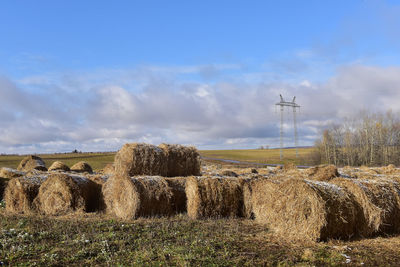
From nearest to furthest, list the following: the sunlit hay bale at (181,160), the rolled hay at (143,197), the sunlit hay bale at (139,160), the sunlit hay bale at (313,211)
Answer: the sunlit hay bale at (313,211)
the rolled hay at (143,197)
the sunlit hay bale at (139,160)
the sunlit hay bale at (181,160)

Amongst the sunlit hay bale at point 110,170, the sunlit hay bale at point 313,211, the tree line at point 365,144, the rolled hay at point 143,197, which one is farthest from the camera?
the tree line at point 365,144

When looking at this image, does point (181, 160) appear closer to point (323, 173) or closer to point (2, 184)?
point (323, 173)

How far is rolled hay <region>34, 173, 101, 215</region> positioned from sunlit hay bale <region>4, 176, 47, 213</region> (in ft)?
1.26

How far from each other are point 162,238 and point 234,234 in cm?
190

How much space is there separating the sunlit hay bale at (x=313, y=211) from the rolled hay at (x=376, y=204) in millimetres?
283

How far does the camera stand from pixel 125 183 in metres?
11.5

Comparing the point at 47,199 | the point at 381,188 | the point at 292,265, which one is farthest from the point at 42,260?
the point at 381,188

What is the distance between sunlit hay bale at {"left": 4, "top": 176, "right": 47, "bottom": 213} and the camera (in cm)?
1286

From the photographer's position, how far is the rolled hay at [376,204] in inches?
362

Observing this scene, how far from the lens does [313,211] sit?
8641mm

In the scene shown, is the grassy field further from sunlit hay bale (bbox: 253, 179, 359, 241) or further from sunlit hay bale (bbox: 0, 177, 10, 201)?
sunlit hay bale (bbox: 0, 177, 10, 201)

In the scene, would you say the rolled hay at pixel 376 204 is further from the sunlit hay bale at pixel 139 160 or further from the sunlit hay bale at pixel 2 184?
the sunlit hay bale at pixel 2 184

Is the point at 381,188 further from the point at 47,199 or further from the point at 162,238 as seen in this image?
the point at 47,199

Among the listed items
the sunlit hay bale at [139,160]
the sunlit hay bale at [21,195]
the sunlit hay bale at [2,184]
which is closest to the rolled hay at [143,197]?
the sunlit hay bale at [139,160]
